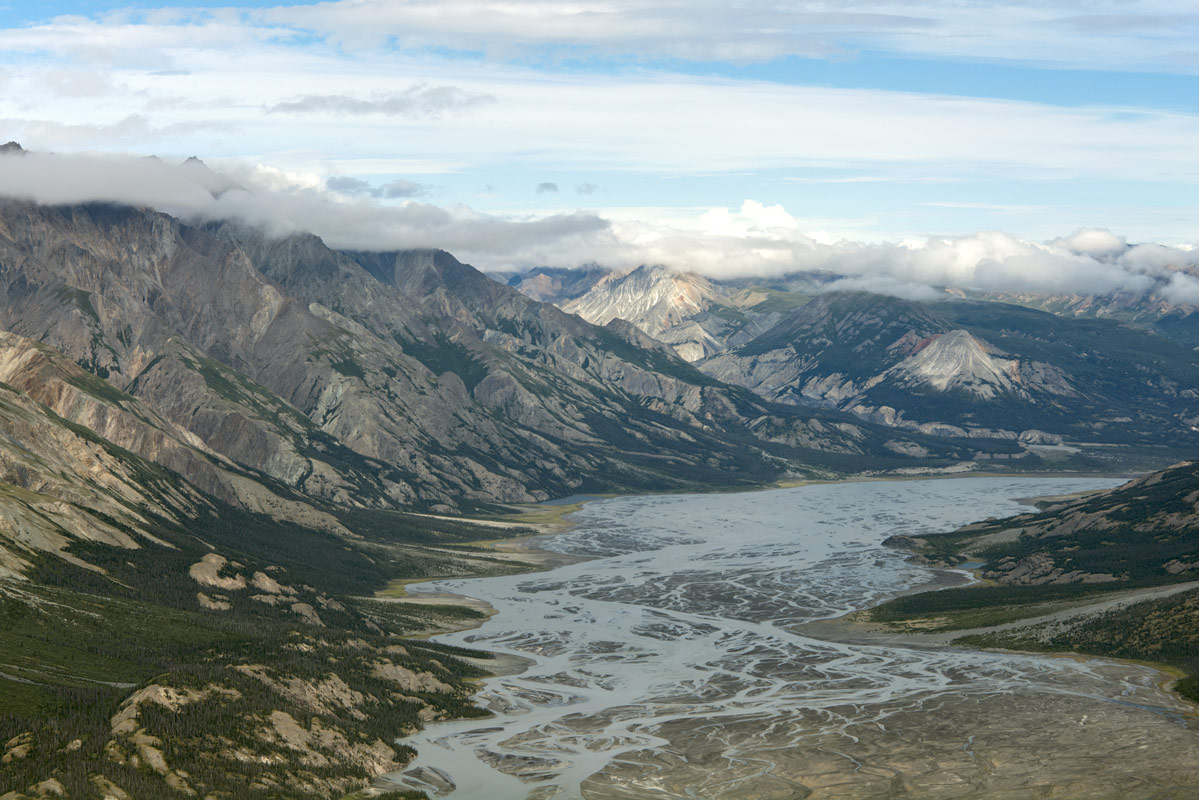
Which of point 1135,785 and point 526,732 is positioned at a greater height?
point 1135,785

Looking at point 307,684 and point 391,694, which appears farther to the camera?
point 391,694

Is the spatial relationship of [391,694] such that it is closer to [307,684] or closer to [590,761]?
[307,684]

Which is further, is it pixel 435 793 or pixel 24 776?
pixel 435 793

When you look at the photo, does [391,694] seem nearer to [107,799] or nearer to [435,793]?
[435,793]

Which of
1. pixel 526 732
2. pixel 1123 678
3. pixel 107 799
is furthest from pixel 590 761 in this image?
pixel 1123 678

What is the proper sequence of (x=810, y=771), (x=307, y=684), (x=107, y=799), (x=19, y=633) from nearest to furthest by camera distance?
(x=107, y=799) → (x=810, y=771) → (x=307, y=684) → (x=19, y=633)

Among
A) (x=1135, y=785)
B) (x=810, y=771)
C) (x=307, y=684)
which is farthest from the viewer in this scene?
(x=307, y=684)

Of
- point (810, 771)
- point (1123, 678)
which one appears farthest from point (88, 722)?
point (1123, 678)

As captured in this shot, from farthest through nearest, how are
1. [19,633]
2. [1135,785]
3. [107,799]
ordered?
1. [19,633]
2. [1135,785]
3. [107,799]

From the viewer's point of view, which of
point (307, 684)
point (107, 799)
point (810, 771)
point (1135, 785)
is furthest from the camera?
point (307, 684)
